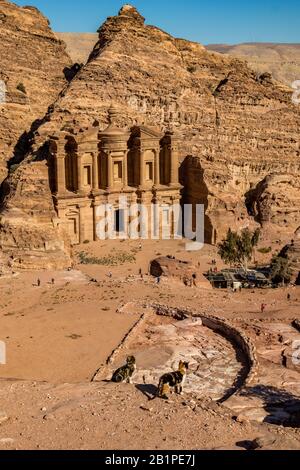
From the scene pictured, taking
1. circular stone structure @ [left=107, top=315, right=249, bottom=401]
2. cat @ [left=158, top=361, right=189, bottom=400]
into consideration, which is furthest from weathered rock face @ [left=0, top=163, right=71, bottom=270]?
cat @ [left=158, top=361, right=189, bottom=400]

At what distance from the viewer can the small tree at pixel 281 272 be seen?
1458 inches

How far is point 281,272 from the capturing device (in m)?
37.1

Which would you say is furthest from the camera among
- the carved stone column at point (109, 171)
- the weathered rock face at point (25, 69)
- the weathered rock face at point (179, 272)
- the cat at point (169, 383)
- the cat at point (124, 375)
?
the weathered rock face at point (25, 69)

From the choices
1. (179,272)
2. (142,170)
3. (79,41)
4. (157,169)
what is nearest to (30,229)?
(179,272)

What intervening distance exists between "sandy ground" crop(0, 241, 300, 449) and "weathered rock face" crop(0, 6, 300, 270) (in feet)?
24.0

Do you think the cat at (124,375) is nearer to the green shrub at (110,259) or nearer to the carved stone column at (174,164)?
the green shrub at (110,259)

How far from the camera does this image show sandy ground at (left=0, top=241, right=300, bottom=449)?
46.0 feet

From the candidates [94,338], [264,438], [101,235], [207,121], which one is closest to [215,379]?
[94,338]

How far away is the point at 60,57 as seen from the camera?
220 ft

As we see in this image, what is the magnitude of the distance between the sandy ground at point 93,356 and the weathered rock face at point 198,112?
288 inches

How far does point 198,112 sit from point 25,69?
67.9 ft

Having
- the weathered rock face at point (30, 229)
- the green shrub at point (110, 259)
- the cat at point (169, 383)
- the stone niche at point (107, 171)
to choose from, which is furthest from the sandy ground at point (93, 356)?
the stone niche at point (107, 171)

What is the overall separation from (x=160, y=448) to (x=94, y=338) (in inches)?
492
